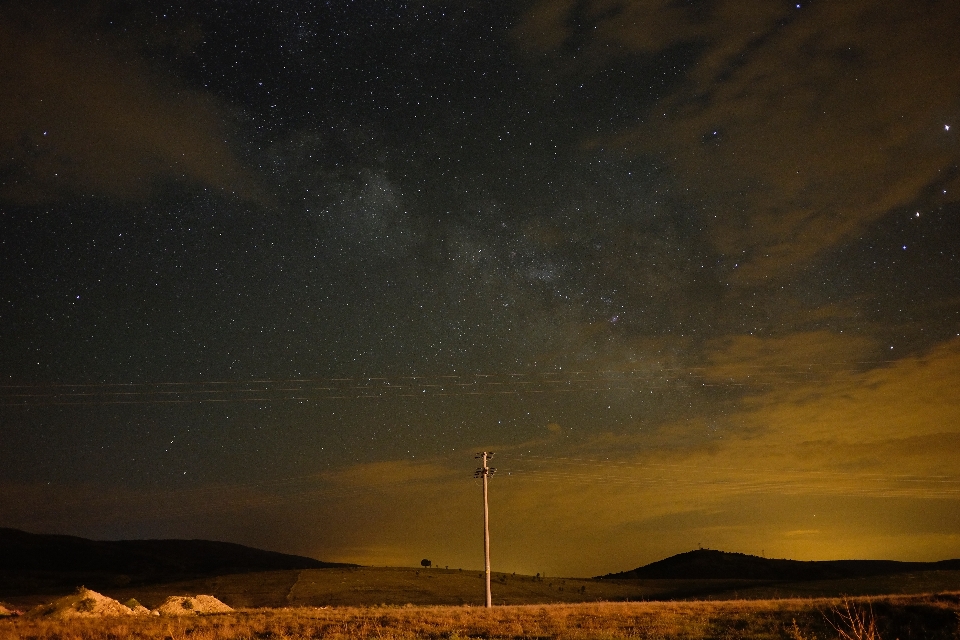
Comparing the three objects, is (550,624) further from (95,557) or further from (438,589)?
(95,557)

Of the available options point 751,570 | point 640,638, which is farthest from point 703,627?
point 751,570

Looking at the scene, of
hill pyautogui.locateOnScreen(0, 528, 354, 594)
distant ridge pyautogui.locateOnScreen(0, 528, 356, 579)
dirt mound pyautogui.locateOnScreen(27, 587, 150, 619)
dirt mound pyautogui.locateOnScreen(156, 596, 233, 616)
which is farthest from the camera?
distant ridge pyautogui.locateOnScreen(0, 528, 356, 579)

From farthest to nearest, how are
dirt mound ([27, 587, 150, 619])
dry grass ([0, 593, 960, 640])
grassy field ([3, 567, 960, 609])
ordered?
grassy field ([3, 567, 960, 609]) < dirt mound ([27, 587, 150, 619]) < dry grass ([0, 593, 960, 640])

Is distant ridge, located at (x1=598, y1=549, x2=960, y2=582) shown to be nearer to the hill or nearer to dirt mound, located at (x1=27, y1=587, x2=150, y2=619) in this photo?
the hill

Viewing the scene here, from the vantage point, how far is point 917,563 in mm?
192625

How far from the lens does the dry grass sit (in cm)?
2549

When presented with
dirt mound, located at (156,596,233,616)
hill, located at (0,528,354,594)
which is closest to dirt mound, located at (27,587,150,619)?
dirt mound, located at (156,596,233,616)

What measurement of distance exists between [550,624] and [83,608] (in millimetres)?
24094

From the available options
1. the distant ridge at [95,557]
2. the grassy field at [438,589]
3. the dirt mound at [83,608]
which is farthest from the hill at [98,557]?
the dirt mound at [83,608]

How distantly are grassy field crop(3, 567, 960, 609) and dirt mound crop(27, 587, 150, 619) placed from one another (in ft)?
66.3

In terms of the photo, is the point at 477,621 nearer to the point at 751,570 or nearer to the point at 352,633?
the point at 352,633

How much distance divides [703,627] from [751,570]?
151605 millimetres

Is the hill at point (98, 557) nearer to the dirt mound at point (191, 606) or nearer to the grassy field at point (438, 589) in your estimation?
the grassy field at point (438, 589)

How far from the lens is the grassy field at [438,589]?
210ft
